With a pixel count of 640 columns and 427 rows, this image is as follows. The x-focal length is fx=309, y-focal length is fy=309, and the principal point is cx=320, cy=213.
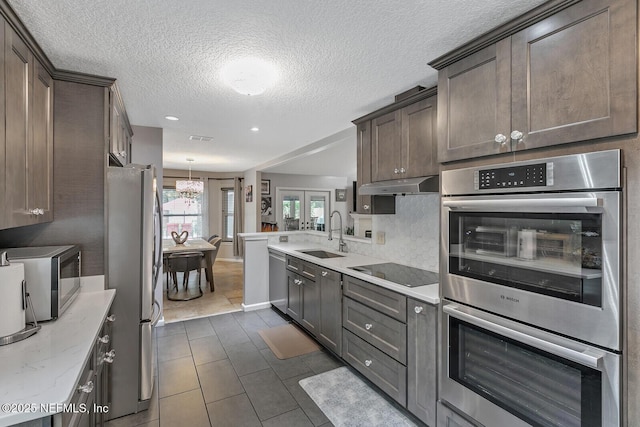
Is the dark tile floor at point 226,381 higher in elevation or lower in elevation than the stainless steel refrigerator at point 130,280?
lower

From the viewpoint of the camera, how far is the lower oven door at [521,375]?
48.4 inches

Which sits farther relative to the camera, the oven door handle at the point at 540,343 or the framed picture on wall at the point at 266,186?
the framed picture on wall at the point at 266,186

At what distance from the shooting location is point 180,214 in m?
8.25

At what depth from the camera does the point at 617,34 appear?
119 centimetres

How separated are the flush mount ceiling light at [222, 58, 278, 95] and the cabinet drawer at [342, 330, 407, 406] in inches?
84.5

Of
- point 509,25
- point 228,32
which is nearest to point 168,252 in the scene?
point 228,32

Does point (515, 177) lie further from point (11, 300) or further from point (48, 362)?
point (11, 300)

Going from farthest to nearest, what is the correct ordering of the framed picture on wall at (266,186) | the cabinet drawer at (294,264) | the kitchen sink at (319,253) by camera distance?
the framed picture on wall at (266,186) → the kitchen sink at (319,253) → the cabinet drawer at (294,264)

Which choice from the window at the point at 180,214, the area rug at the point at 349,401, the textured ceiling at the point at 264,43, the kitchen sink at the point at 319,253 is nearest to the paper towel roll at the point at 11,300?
the textured ceiling at the point at 264,43

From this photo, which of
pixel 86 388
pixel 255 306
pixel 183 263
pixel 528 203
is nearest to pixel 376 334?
pixel 528 203

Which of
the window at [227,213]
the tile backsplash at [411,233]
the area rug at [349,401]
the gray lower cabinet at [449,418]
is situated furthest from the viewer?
the window at [227,213]

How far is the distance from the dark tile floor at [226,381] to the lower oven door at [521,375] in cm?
103

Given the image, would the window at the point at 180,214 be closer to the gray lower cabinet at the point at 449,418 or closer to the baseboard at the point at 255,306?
the baseboard at the point at 255,306

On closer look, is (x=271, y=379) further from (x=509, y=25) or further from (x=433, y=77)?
(x=509, y=25)
